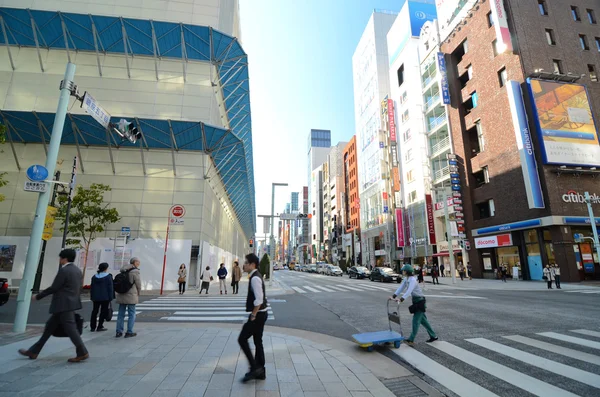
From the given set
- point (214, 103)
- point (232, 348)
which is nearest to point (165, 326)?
point (232, 348)

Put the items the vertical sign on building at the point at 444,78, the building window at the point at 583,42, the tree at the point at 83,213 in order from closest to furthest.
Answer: the tree at the point at 83,213
the building window at the point at 583,42
the vertical sign on building at the point at 444,78

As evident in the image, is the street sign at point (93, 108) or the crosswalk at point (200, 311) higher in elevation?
the street sign at point (93, 108)

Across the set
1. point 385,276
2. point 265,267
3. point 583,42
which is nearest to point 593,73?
point 583,42

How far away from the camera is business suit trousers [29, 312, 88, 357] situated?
5.12m

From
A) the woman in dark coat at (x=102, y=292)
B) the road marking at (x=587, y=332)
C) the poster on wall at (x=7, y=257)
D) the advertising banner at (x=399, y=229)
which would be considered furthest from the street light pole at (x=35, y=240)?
the advertising banner at (x=399, y=229)

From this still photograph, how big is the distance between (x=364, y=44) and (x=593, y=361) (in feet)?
254

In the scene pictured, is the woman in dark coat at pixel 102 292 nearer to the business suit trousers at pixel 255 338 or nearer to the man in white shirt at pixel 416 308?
the business suit trousers at pixel 255 338

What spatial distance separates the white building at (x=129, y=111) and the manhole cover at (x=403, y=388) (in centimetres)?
1919

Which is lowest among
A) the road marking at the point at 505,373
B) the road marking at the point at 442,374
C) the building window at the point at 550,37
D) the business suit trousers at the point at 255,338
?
the road marking at the point at 442,374

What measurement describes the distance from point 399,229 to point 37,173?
45441mm

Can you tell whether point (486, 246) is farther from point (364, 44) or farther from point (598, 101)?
point (364, 44)

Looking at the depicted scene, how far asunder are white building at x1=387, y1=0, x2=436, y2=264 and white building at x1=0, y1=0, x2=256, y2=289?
29.2 metres

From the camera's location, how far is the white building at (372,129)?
56250 mm

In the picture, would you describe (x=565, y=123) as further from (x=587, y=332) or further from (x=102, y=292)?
(x=102, y=292)
